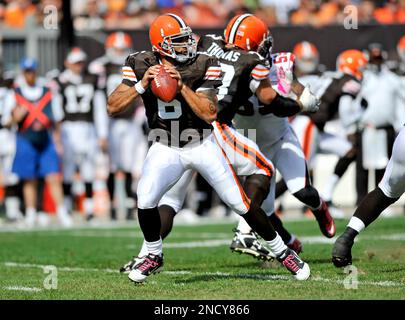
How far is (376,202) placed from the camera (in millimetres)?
6328

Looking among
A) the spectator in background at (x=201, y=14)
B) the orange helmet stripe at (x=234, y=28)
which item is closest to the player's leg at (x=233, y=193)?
the orange helmet stripe at (x=234, y=28)

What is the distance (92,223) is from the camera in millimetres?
12305

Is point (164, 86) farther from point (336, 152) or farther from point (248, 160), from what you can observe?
point (336, 152)

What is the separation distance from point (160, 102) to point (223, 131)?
101 cm

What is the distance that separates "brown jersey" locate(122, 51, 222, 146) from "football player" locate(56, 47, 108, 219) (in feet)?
21.5

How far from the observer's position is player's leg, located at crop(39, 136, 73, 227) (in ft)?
39.4

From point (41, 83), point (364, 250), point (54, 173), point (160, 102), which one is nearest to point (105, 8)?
point (41, 83)

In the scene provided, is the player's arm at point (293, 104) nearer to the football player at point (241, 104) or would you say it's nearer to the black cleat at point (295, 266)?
the football player at point (241, 104)

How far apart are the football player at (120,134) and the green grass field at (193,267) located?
1.99 meters

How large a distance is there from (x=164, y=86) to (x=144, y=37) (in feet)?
27.5

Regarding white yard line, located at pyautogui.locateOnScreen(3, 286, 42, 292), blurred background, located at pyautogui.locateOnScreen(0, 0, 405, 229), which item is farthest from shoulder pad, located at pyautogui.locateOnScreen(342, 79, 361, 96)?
white yard line, located at pyautogui.locateOnScreen(3, 286, 42, 292)

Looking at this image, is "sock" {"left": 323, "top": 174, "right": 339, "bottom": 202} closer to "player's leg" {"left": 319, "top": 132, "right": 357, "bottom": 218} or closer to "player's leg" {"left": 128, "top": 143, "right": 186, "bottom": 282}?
"player's leg" {"left": 319, "top": 132, "right": 357, "bottom": 218}

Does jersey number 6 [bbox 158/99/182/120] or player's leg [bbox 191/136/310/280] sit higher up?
jersey number 6 [bbox 158/99/182/120]

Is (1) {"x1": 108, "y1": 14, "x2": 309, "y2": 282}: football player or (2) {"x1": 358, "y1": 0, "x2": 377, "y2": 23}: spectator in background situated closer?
(1) {"x1": 108, "y1": 14, "x2": 309, "y2": 282}: football player
